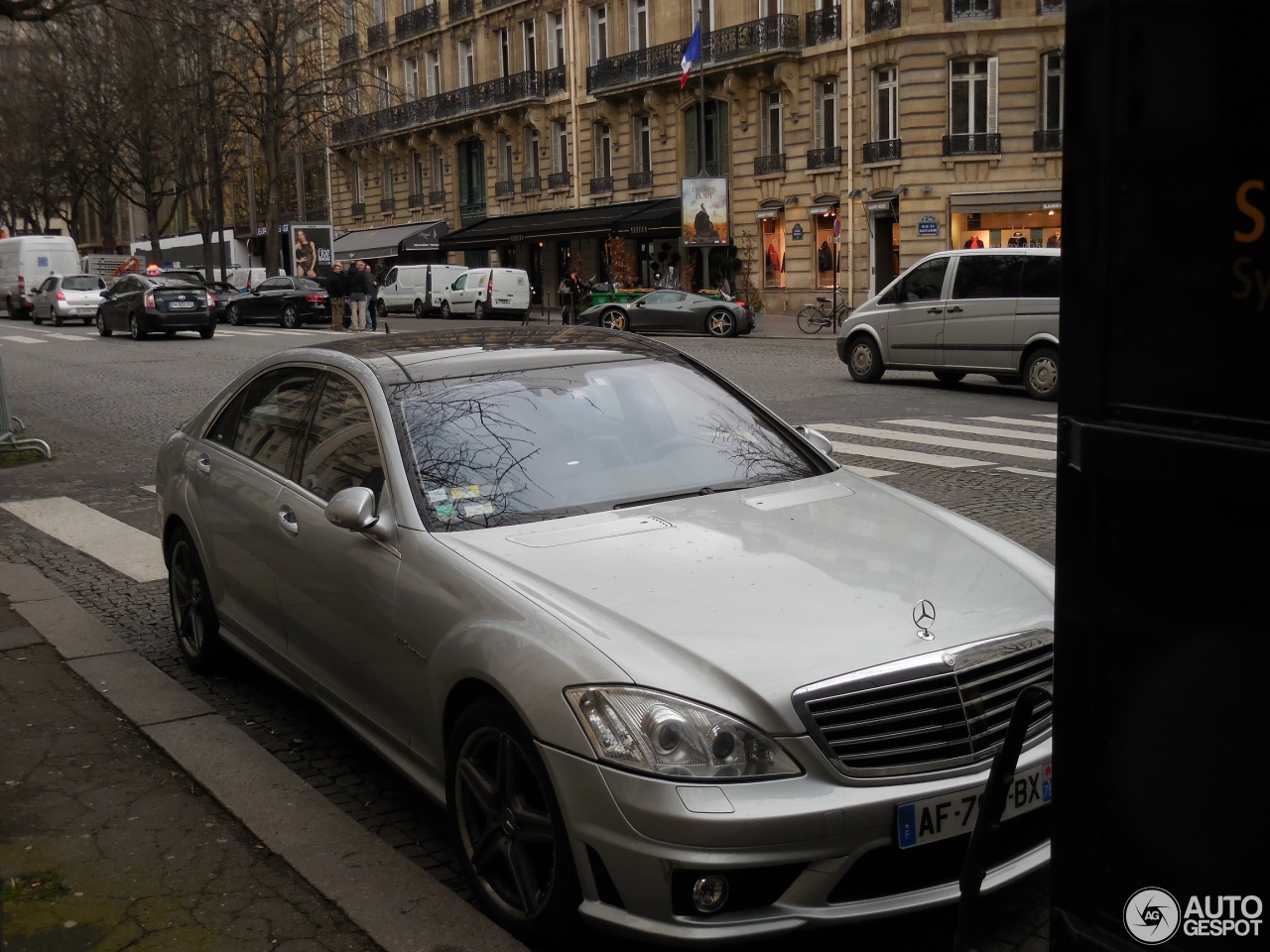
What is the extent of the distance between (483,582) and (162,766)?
1794mm

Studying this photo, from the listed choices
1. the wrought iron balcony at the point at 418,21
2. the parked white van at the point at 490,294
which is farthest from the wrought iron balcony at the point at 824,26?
the wrought iron balcony at the point at 418,21

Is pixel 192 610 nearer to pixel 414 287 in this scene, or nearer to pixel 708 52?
pixel 414 287

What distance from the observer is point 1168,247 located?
1.85 metres

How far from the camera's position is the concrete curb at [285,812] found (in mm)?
3490

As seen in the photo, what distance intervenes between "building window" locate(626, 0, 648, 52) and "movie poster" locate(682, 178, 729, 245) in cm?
975

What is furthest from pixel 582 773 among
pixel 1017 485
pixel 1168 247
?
pixel 1017 485

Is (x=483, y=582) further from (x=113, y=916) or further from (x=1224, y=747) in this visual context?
(x=1224, y=747)

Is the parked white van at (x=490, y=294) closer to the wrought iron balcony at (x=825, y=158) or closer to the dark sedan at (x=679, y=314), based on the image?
the dark sedan at (x=679, y=314)

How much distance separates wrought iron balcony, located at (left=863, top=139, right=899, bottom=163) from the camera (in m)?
38.2

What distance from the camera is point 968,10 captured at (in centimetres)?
3734

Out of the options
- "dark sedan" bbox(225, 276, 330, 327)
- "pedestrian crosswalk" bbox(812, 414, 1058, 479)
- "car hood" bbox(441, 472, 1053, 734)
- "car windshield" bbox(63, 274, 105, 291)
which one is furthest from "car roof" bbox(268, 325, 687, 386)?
"car windshield" bbox(63, 274, 105, 291)

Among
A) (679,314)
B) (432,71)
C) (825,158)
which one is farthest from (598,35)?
(679,314)

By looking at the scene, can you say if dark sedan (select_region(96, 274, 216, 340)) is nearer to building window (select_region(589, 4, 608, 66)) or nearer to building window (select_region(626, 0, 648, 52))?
building window (select_region(626, 0, 648, 52))

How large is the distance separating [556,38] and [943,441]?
4256cm
